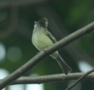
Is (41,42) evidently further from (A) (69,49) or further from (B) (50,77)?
(A) (69,49)

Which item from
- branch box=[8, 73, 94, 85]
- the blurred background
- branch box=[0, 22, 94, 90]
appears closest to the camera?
branch box=[0, 22, 94, 90]

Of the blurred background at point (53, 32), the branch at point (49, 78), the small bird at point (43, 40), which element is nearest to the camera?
the branch at point (49, 78)

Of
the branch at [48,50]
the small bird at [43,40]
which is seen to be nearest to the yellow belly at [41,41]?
the small bird at [43,40]

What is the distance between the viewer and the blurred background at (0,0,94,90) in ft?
24.6

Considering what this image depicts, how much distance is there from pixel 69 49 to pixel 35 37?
2.73m

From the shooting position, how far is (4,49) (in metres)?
7.87

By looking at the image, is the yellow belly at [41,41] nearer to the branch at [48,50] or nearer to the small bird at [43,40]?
the small bird at [43,40]

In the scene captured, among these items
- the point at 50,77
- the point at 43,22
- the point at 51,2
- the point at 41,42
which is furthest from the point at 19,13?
the point at 50,77

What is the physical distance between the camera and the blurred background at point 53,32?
751 centimetres

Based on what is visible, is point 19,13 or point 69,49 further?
point 19,13

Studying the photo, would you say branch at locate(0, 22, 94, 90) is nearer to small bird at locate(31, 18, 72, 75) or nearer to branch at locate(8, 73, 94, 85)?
branch at locate(8, 73, 94, 85)

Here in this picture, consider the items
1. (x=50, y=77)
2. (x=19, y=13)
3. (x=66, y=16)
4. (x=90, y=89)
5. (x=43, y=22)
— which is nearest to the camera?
(x=50, y=77)

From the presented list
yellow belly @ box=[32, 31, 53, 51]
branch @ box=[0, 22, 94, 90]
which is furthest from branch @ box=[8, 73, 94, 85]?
yellow belly @ box=[32, 31, 53, 51]

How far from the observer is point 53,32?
8.19 m
